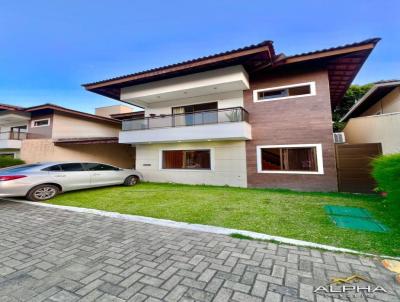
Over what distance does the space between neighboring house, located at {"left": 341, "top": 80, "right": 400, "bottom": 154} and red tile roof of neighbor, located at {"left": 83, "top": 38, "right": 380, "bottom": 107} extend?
4.86 ft

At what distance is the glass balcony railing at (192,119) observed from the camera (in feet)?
30.2

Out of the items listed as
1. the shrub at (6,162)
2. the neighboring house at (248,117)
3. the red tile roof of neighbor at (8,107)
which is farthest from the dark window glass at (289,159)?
the red tile roof of neighbor at (8,107)

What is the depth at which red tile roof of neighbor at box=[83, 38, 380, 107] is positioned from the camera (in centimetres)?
771

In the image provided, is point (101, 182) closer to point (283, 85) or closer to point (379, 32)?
point (283, 85)

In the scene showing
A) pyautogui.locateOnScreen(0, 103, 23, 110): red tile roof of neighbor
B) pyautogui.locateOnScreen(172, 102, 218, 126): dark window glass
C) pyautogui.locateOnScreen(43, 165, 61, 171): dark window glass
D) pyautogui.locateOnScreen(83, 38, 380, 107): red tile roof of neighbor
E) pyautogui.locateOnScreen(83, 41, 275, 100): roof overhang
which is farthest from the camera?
pyautogui.locateOnScreen(0, 103, 23, 110): red tile roof of neighbor

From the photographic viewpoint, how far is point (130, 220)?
4.57 m

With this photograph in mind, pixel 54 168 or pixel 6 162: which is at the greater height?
pixel 6 162

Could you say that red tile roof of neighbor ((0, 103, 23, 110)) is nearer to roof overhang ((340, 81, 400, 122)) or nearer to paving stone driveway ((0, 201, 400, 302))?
paving stone driveway ((0, 201, 400, 302))

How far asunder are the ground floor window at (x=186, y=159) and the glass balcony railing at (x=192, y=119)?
6.03 ft

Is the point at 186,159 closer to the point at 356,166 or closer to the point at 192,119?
the point at 192,119

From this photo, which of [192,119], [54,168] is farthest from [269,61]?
[54,168]

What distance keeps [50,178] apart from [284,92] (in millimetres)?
11001

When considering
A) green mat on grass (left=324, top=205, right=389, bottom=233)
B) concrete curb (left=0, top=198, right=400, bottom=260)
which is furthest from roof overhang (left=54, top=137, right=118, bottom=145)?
green mat on grass (left=324, top=205, right=389, bottom=233)

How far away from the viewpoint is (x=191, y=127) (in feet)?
32.1
